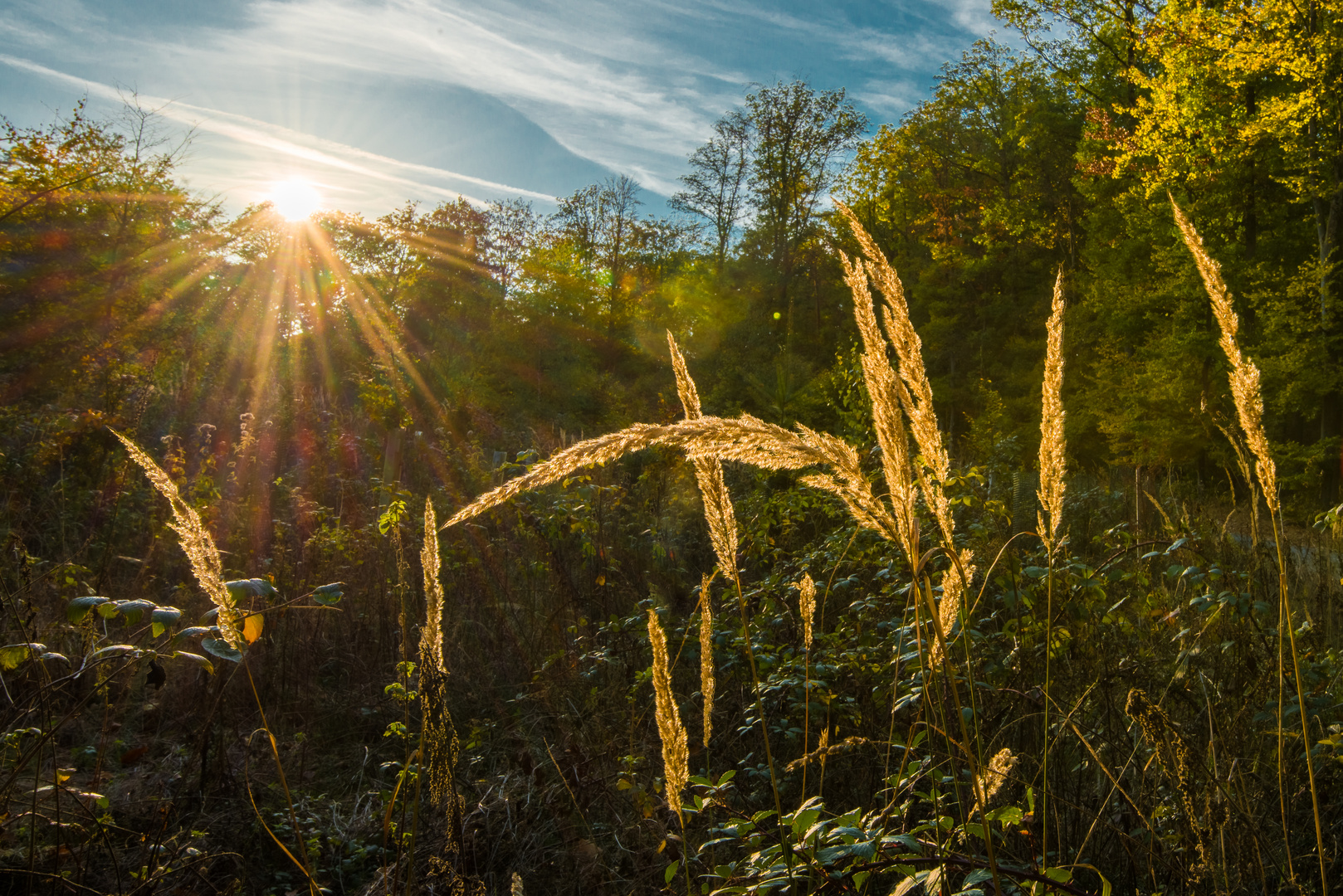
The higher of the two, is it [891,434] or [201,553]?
[891,434]

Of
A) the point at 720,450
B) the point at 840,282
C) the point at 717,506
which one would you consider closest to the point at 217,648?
the point at 717,506

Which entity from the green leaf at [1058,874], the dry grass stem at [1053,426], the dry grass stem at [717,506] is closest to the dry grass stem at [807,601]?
the dry grass stem at [717,506]

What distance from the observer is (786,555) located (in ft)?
19.0

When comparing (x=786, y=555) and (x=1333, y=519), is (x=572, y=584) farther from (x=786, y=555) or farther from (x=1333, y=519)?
(x=1333, y=519)

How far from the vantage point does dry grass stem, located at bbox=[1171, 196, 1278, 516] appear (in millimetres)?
1401

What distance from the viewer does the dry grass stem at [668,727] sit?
126 cm

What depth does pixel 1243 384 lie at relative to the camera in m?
1.44

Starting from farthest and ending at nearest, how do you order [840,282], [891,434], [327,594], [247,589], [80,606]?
[840,282], [327,594], [247,589], [80,606], [891,434]

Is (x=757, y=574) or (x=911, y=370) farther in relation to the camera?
(x=757, y=574)

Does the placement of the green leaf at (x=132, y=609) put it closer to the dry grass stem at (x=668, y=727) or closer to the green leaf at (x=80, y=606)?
the green leaf at (x=80, y=606)

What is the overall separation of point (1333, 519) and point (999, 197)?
21.0 m

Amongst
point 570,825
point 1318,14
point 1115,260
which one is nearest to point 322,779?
point 570,825

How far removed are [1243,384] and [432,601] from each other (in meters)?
1.59

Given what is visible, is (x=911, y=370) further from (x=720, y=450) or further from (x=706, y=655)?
(x=706, y=655)
